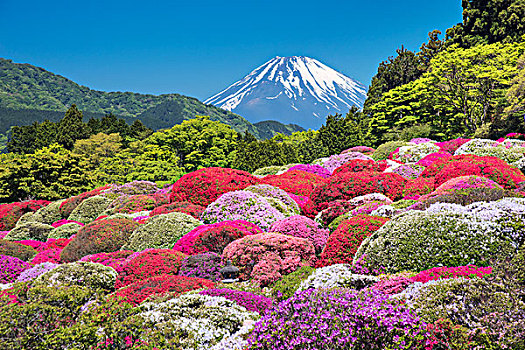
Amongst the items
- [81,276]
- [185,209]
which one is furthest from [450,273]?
[185,209]

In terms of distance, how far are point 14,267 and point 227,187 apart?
292 inches

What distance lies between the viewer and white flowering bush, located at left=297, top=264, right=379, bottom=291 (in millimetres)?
5625

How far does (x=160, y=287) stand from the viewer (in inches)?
236

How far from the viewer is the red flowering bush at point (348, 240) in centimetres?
726

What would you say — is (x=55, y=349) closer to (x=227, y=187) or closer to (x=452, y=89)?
(x=227, y=187)

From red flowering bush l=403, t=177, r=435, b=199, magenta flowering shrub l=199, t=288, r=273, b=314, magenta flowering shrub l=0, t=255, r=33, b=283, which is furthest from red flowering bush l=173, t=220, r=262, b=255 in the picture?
red flowering bush l=403, t=177, r=435, b=199

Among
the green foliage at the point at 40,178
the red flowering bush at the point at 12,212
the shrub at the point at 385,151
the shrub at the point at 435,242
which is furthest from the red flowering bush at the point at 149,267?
the green foliage at the point at 40,178

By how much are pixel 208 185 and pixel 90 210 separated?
819 cm

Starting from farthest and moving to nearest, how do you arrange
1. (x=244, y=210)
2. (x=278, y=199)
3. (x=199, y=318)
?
(x=278, y=199) < (x=244, y=210) < (x=199, y=318)

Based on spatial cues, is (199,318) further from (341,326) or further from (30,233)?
(30,233)

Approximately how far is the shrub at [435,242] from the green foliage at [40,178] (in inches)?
1284

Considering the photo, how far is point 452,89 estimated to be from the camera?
34.1m

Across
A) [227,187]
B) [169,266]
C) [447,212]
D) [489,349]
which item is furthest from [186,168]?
[489,349]

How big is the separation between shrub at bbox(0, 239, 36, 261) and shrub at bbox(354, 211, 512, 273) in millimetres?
11170
